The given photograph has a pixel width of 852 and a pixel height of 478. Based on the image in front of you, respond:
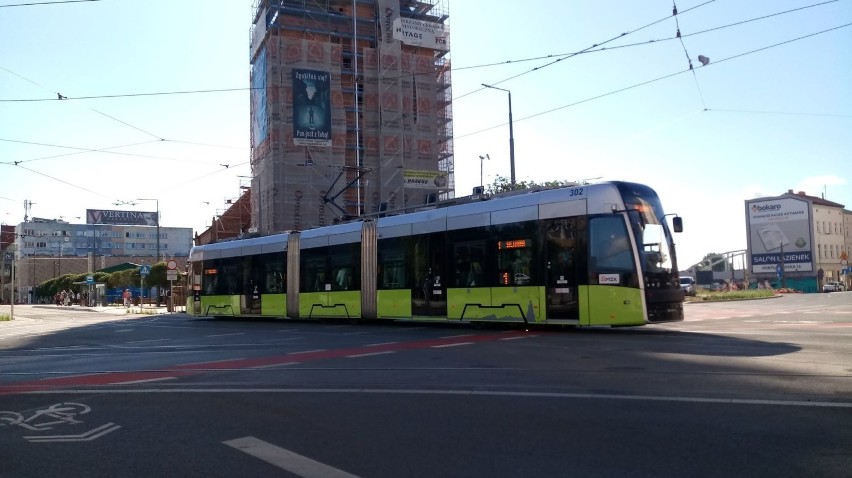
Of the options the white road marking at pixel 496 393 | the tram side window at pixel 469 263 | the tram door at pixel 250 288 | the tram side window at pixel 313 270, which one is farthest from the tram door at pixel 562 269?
the tram door at pixel 250 288

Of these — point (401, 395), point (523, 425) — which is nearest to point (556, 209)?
point (401, 395)

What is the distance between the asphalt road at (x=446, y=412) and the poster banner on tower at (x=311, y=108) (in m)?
29.5

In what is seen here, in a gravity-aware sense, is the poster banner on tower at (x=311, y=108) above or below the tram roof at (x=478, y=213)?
above

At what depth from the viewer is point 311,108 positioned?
4278cm

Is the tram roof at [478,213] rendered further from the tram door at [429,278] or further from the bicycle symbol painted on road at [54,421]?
the bicycle symbol painted on road at [54,421]

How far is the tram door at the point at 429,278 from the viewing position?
2033 centimetres

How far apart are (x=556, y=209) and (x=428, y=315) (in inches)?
214

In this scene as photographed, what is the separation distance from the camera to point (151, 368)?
12500mm

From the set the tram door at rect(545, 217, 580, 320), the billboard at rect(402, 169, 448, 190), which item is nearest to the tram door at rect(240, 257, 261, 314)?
the tram door at rect(545, 217, 580, 320)

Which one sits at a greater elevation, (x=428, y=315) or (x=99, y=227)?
(x=99, y=227)

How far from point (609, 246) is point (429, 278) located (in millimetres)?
6135

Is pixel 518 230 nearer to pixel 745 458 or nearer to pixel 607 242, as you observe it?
pixel 607 242

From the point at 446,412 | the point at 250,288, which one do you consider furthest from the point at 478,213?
the point at 250,288

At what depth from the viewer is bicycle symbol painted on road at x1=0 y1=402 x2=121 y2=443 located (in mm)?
6828
